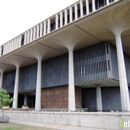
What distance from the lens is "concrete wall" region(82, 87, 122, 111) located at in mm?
Result: 25188

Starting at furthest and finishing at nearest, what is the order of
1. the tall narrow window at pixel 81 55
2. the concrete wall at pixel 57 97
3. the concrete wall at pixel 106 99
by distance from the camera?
the concrete wall at pixel 106 99
the concrete wall at pixel 57 97
the tall narrow window at pixel 81 55

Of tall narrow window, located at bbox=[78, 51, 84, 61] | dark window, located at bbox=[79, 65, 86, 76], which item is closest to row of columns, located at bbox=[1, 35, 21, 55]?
tall narrow window, located at bbox=[78, 51, 84, 61]

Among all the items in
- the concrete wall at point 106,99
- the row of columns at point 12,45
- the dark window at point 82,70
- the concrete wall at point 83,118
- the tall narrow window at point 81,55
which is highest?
the row of columns at point 12,45

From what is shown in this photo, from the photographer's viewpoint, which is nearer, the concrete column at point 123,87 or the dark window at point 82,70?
the concrete column at point 123,87

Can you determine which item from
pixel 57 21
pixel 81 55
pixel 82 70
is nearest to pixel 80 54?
pixel 81 55

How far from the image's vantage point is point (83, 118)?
12125 millimetres

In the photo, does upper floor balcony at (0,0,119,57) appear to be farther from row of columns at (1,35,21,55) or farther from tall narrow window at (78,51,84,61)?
tall narrow window at (78,51,84,61)

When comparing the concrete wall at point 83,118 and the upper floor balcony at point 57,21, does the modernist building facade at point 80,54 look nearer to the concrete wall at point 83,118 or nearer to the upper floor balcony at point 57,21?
the upper floor balcony at point 57,21

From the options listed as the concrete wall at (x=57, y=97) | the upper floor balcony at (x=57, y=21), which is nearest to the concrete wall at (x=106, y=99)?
the concrete wall at (x=57, y=97)

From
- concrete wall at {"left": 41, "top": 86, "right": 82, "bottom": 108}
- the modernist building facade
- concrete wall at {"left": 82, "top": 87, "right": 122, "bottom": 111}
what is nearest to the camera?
the modernist building facade

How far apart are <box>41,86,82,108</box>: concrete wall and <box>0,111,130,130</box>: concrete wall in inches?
328

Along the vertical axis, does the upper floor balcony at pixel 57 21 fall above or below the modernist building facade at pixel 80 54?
above

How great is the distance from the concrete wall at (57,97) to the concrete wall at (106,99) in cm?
195

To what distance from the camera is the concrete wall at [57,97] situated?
24.3 m
